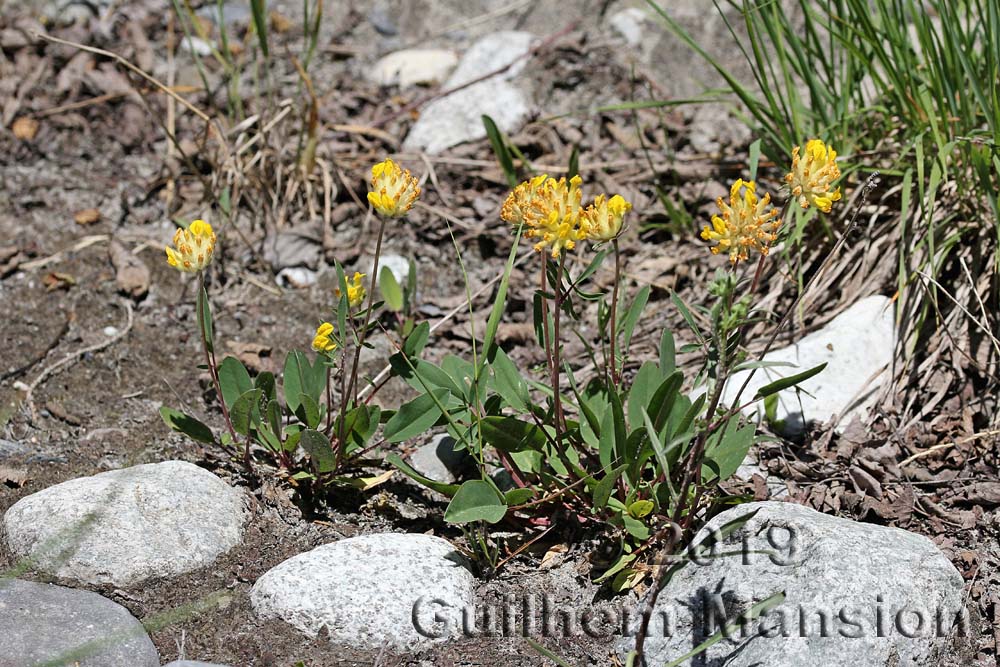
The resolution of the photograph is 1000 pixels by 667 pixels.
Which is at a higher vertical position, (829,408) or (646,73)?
(646,73)

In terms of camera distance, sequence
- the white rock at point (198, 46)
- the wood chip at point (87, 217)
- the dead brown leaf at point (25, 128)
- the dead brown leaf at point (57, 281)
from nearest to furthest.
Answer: the dead brown leaf at point (57, 281)
the wood chip at point (87, 217)
the dead brown leaf at point (25, 128)
the white rock at point (198, 46)

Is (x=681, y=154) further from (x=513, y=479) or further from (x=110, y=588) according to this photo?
(x=110, y=588)

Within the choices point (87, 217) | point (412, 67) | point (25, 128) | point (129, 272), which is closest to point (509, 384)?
point (129, 272)

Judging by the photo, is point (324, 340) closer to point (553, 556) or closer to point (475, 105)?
point (553, 556)

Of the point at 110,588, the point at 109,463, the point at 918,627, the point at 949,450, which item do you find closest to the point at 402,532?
the point at 110,588

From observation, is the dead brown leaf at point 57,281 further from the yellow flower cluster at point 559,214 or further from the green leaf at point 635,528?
the green leaf at point 635,528

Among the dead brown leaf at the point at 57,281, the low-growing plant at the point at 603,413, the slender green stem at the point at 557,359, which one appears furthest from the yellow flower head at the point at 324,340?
the dead brown leaf at the point at 57,281
